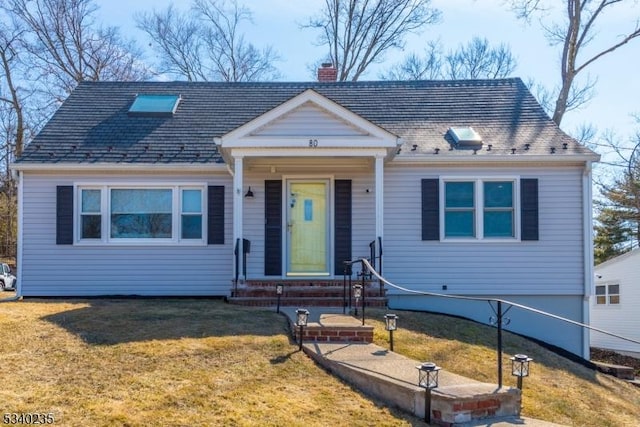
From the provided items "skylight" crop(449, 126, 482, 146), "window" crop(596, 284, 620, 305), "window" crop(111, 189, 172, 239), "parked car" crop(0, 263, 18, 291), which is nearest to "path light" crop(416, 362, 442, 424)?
"skylight" crop(449, 126, 482, 146)

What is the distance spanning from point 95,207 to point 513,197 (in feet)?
25.9

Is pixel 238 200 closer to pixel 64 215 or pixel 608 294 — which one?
pixel 64 215

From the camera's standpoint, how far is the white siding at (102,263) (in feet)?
34.3

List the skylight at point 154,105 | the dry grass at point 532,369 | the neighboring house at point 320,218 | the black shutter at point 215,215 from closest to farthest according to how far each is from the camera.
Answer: the dry grass at point 532,369 < the neighboring house at point 320,218 < the black shutter at point 215,215 < the skylight at point 154,105

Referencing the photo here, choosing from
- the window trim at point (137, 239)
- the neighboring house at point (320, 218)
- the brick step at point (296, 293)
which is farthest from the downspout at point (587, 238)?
the window trim at point (137, 239)

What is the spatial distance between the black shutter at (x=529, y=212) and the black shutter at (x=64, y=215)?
331 inches

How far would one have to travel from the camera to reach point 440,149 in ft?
34.3

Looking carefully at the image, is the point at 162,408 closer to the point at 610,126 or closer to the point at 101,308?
the point at 101,308

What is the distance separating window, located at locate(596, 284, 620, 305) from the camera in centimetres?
1805

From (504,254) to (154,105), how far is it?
808 cm

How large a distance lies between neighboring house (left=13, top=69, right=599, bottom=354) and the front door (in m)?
0.02

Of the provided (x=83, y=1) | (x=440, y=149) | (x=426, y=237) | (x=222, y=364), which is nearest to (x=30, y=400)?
(x=222, y=364)

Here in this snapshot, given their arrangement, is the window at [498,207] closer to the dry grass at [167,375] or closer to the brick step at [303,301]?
the brick step at [303,301]

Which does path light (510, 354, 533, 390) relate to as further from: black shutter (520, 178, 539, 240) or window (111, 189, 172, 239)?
window (111, 189, 172, 239)
